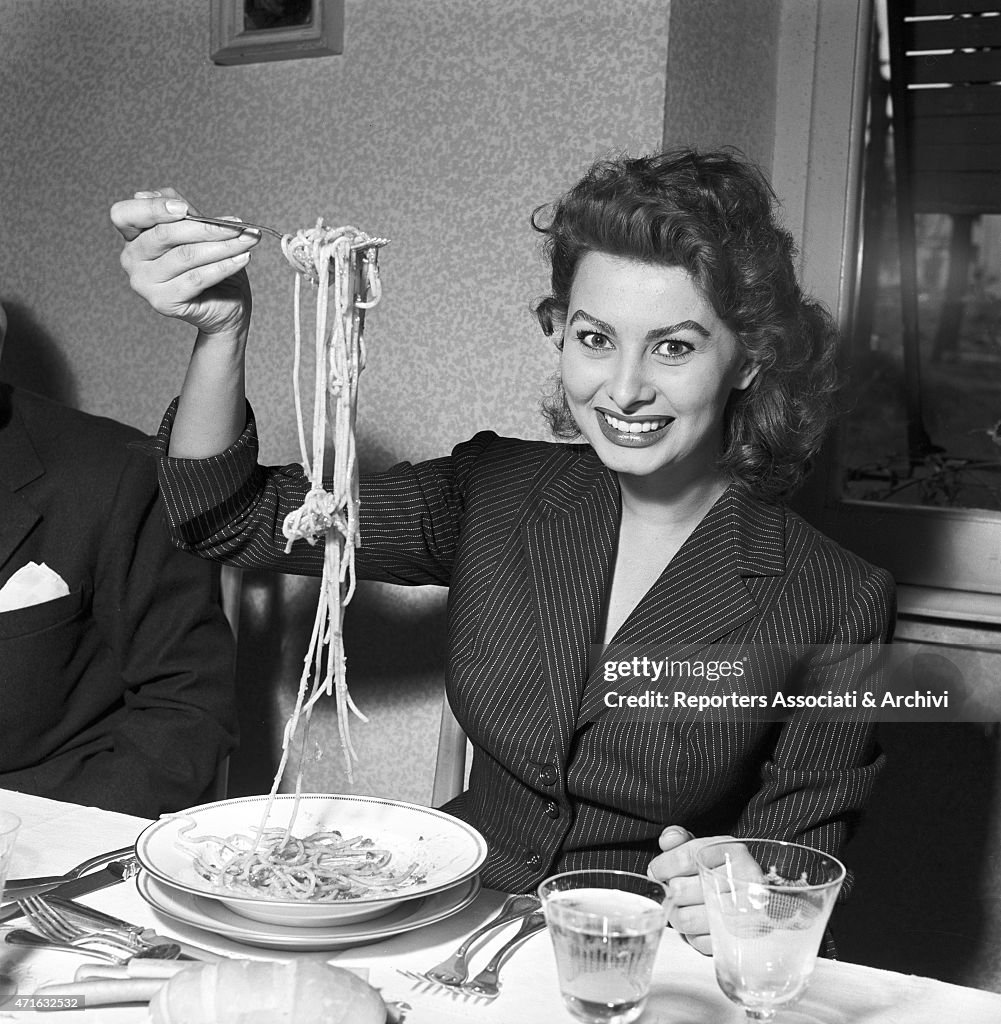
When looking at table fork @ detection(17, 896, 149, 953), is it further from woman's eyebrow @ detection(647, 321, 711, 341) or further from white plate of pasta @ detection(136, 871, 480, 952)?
woman's eyebrow @ detection(647, 321, 711, 341)

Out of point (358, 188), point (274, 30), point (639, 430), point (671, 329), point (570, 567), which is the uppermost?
point (274, 30)

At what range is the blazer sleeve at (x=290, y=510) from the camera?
1337 mm

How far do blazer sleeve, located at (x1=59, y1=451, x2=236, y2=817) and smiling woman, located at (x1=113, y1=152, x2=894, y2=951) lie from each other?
309 mm

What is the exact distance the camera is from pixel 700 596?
54.0 inches

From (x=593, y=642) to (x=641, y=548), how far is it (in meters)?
0.16

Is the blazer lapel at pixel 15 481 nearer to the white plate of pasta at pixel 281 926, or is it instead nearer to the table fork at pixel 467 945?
the white plate of pasta at pixel 281 926

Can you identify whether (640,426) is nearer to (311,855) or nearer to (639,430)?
(639,430)

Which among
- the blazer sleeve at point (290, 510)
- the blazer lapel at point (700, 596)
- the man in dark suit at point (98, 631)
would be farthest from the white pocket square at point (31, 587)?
the blazer lapel at point (700, 596)

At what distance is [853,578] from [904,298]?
2.71 ft

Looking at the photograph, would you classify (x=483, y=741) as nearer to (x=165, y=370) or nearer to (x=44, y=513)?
(x=44, y=513)

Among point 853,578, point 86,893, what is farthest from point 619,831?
point 86,893

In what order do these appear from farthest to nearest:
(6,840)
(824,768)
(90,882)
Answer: (824,768)
(90,882)
(6,840)

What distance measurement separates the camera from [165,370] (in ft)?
7.42

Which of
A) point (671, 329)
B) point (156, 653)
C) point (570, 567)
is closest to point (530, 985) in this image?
point (570, 567)
